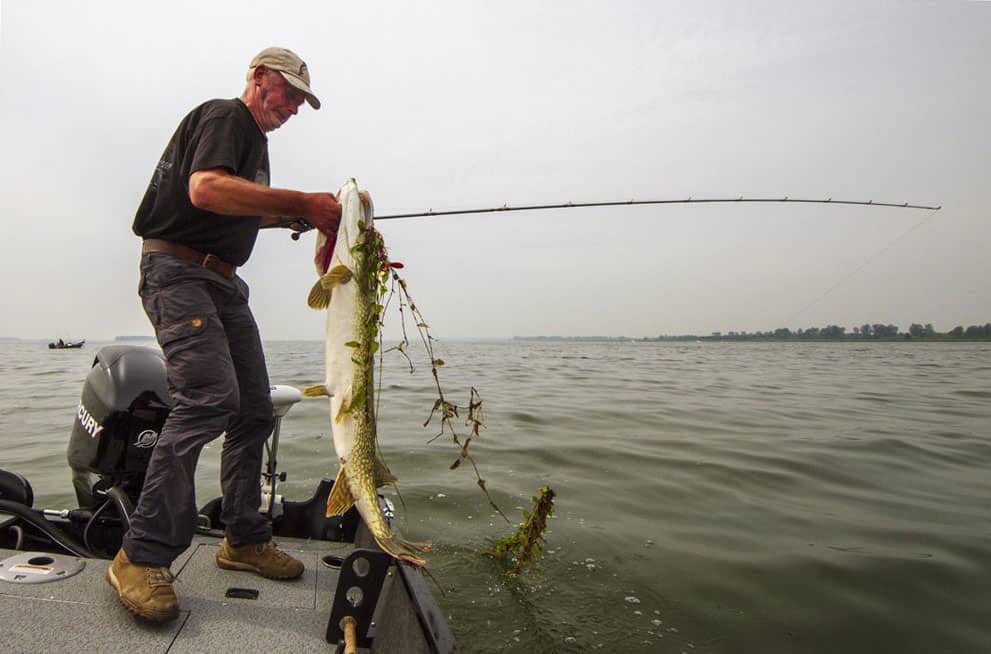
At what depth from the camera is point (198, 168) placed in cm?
252

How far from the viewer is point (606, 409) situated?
12.3 m

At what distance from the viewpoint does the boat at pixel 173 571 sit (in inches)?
88.4

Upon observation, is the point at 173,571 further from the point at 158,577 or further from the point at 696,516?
the point at 696,516

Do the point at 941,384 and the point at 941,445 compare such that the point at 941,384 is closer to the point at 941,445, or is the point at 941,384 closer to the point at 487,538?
the point at 941,445

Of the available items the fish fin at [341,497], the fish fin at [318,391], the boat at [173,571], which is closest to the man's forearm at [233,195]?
the fish fin at [318,391]

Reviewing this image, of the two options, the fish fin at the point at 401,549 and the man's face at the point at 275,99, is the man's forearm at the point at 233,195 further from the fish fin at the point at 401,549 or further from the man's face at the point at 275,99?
the fish fin at the point at 401,549

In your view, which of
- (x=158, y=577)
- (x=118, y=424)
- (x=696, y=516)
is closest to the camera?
(x=158, y=577)

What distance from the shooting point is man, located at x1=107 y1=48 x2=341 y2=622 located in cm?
248

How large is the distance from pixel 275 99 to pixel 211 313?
120 cm

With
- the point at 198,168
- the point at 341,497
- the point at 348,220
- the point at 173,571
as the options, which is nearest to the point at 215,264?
the point at 198,168

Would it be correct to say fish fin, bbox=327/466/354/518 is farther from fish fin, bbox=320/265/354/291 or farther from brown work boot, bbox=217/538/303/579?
fish fin, bbox=320/265/354/291

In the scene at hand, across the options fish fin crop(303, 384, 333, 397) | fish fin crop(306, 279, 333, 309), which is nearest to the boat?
fish fin crop(303, 384, 333, 397)

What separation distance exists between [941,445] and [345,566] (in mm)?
10498

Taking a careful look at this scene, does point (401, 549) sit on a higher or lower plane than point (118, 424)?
lower
